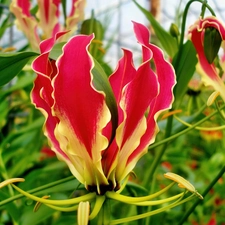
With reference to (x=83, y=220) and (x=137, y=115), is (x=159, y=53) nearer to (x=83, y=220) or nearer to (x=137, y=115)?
(x=137, y=115)

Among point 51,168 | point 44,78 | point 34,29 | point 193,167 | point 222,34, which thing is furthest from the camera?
point 193,167

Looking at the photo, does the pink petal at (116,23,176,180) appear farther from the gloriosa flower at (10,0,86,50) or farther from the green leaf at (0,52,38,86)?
the gloriosa flower at (10,0,86,50)

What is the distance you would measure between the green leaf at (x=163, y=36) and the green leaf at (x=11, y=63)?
35 cm

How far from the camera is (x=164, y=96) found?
63 centimetres

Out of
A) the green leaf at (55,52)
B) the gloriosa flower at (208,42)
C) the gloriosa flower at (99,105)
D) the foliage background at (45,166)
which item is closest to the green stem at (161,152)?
the foliage background at (45,166)

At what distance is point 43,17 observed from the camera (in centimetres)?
134

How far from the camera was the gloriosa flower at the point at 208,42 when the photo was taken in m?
0.74

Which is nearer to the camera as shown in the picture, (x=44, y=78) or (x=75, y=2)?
(x=44, y=78)

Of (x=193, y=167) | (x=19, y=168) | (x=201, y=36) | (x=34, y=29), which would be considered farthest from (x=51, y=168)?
(x=193, y=167)

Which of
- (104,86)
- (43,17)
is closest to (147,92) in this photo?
(104,86)

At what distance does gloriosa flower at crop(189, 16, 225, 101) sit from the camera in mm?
739

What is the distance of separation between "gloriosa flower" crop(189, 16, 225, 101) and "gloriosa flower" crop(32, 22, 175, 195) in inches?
6.5

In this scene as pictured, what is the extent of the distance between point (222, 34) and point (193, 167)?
66.0 inches

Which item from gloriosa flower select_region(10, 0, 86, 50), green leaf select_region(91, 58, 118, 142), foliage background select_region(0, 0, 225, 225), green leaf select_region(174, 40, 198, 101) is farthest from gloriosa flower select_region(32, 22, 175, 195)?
gloriosa flower select_region(10, 0, 86, 50)
